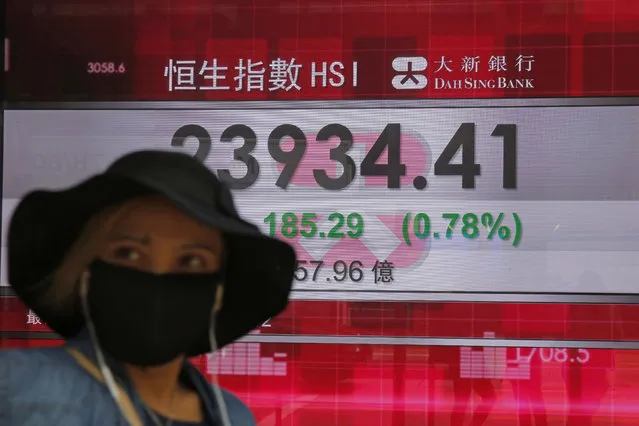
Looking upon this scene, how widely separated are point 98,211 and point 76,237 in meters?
0.06

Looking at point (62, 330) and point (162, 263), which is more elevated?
point (162, 263)

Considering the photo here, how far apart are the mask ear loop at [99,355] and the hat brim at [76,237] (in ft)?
0.19

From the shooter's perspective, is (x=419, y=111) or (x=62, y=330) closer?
(x=62, y=330)

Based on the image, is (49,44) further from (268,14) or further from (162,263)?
(162,263)

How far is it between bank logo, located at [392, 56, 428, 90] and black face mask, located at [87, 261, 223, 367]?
1.10 meters

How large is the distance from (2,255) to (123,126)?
54 cm

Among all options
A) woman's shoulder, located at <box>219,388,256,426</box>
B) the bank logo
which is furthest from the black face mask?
the bank logo

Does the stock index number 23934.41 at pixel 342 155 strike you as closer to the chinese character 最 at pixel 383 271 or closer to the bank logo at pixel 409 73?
the bank logo at pixel 409 73

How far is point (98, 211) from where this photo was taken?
1294 millimetres

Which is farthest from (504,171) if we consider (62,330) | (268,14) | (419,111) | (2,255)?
(2,255)

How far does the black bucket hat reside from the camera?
4.03ft

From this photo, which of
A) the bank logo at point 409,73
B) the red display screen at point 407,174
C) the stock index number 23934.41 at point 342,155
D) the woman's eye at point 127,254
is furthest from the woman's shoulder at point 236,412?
the bank logo at point 409,73

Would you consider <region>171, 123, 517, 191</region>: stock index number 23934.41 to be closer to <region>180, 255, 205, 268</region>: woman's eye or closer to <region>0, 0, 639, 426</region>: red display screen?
<region>0, 0, 639, 426</region>: red display screen

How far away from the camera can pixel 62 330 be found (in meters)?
Answer: 1.36
